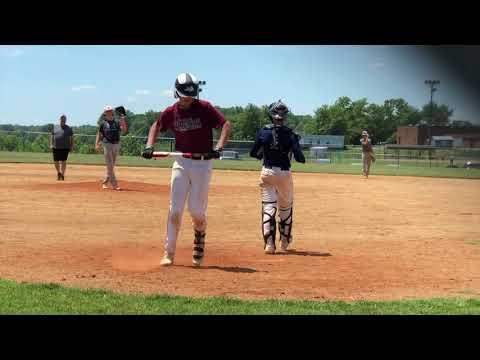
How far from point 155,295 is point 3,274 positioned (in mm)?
2131

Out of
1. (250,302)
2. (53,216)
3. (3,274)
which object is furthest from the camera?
(53,216)

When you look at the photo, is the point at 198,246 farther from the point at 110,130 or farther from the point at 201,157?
the point at 110,130

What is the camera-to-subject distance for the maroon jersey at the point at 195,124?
327 inches

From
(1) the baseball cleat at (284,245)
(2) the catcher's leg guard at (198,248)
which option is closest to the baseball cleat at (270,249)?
(1) the baseball cleat at (284,245)

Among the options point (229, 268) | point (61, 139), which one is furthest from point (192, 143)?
point (61, 139)

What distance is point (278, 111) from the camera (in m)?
9.94

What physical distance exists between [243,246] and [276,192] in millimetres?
1014

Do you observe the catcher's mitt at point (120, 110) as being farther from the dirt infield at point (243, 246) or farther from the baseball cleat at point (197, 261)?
the baseball cleat at point (197, 261)

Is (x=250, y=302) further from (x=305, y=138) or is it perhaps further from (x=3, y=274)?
(x=305, y=138)

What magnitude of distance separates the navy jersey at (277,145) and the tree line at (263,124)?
2156 cm
